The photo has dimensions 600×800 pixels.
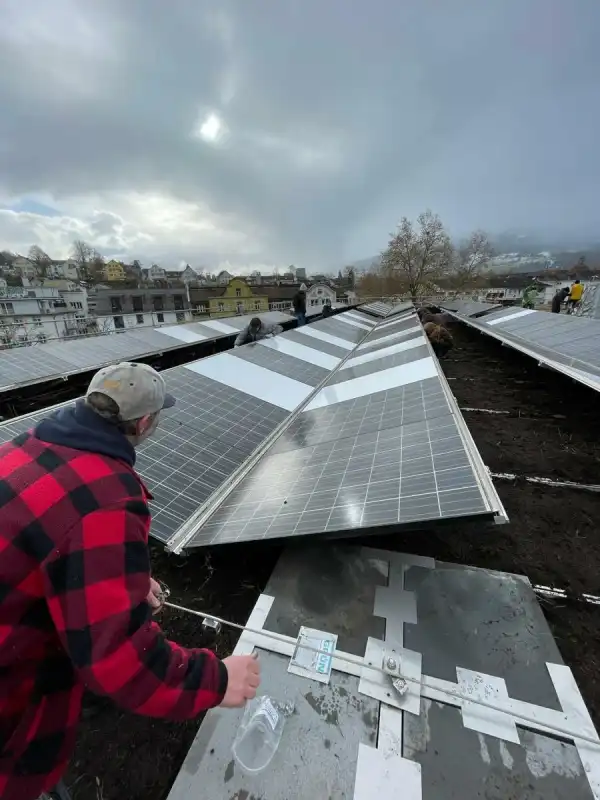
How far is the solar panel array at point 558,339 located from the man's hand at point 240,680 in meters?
6.68

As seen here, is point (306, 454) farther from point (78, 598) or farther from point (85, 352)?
point (85, 352)

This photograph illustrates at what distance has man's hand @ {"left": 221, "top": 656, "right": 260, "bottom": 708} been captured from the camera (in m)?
1.39

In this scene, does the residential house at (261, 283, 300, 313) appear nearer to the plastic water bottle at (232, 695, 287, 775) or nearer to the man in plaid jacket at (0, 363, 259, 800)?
the plastic water bottle at (232, 695, 287, 775)

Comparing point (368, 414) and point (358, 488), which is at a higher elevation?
point (358, 488)

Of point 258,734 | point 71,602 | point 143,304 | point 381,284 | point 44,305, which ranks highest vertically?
point 381,284

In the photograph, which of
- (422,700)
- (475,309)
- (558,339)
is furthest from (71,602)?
(475,309)

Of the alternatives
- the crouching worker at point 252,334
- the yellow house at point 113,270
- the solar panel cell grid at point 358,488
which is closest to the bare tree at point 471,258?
the crouching worker at point 252,334

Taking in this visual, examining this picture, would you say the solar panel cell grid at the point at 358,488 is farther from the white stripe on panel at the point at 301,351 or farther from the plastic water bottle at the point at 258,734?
the white stripe on panel at the point at 301,351

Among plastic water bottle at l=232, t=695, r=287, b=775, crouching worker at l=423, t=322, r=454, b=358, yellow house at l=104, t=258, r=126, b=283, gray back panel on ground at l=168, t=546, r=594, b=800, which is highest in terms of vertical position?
yellow house at l=104, t=258, r=126, b=283

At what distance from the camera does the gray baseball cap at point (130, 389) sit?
1417 millimetres

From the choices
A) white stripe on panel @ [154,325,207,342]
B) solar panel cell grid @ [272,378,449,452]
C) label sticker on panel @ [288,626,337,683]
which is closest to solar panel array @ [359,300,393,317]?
white stripe on panel @ [154,325,207,342]

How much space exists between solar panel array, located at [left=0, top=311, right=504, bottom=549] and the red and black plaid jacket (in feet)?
4.51

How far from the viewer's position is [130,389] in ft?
4.71

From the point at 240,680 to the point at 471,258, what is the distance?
6738 cm
